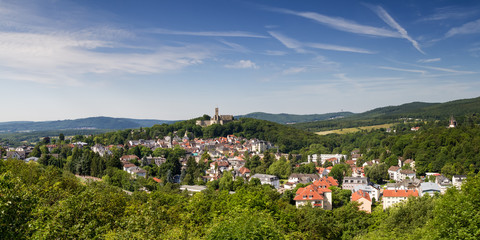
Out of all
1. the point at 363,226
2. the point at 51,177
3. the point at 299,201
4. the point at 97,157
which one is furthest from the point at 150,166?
the point at 363,226

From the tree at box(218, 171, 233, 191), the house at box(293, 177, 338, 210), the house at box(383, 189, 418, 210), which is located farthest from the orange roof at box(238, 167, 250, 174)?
the house at box(383, 189, 418, 210)

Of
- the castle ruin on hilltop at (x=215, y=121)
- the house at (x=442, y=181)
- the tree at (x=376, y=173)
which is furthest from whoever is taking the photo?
the castle ruin on hilltop at (x=215, y=121)

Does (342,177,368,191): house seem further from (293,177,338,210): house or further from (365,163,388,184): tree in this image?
(293,177,338,210): house

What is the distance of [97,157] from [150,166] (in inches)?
524

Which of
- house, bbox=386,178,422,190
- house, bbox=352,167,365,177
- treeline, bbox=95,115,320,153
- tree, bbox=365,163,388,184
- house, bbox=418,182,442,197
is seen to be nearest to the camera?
house, bbox=418,182,442,197

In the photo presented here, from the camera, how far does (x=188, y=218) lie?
19.5 m

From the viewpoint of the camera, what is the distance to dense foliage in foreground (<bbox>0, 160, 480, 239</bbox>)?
389 inches

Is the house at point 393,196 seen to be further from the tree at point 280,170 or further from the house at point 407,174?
the tree at point 280,170

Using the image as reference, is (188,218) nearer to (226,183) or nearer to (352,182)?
(226,183)

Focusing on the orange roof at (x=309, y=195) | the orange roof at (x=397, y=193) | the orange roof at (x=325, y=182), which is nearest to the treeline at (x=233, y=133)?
the orange roof at (x=325, y=182)

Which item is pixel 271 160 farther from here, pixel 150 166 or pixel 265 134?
pixel 265 134

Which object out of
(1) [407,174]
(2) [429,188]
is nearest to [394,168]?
(1) [407,174]

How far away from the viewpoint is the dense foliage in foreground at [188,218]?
9.89 meters

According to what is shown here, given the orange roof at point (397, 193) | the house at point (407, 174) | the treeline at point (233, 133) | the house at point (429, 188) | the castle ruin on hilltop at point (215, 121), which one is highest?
the castle ruin on hilltop at point (215, 121)
